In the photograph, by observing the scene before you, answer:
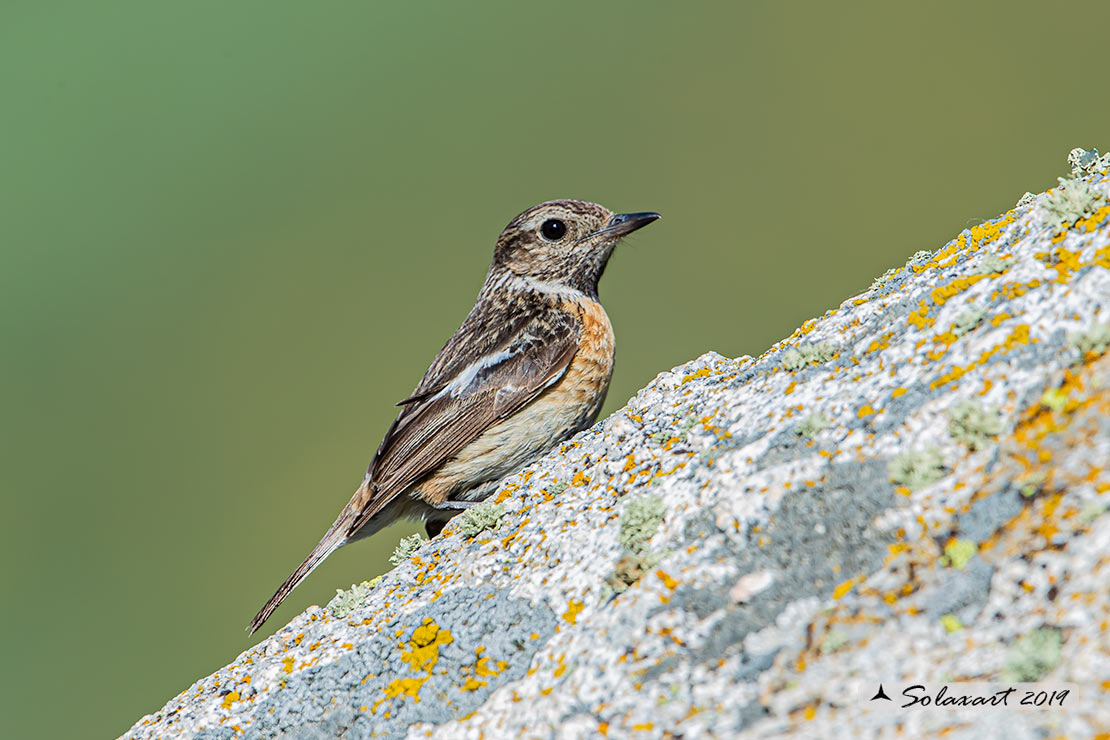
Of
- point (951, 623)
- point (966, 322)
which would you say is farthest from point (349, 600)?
point (966, 322)

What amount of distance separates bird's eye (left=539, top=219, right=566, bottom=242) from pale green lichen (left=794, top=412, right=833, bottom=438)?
5.09 metres

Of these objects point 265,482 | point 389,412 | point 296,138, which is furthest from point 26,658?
point 296,138

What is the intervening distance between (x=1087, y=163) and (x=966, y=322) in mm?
1383

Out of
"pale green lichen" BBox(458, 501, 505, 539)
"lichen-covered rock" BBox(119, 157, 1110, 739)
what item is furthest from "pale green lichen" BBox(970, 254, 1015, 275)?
"pale green lichen" BBox(458, 501, 505, 539)

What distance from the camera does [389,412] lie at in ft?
68.8

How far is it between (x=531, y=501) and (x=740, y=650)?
1953 millimetres

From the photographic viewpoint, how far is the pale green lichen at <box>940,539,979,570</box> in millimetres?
3203

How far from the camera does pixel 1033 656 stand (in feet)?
9.41

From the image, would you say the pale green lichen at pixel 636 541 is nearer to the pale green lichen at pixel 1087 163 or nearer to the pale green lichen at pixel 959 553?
the pale green lichen at pixel 959 553

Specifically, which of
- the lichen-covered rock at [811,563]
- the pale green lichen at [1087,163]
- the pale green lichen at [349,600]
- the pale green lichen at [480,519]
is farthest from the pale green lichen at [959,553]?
the pale green lichen at [349,600]

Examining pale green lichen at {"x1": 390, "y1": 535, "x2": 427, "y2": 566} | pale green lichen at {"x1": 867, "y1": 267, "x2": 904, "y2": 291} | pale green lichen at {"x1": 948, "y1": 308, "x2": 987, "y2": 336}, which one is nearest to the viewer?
pale green lichen at {"x1": 948, "y1": 308, "x2": 987, "y2": 336}

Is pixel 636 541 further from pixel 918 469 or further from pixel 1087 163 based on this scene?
pixel 1087 163

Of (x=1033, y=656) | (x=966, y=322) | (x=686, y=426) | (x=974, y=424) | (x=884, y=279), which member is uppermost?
(x=884, y=279)

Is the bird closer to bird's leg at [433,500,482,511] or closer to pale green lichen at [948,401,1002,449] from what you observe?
bird's leg at [433,500,482,511]
